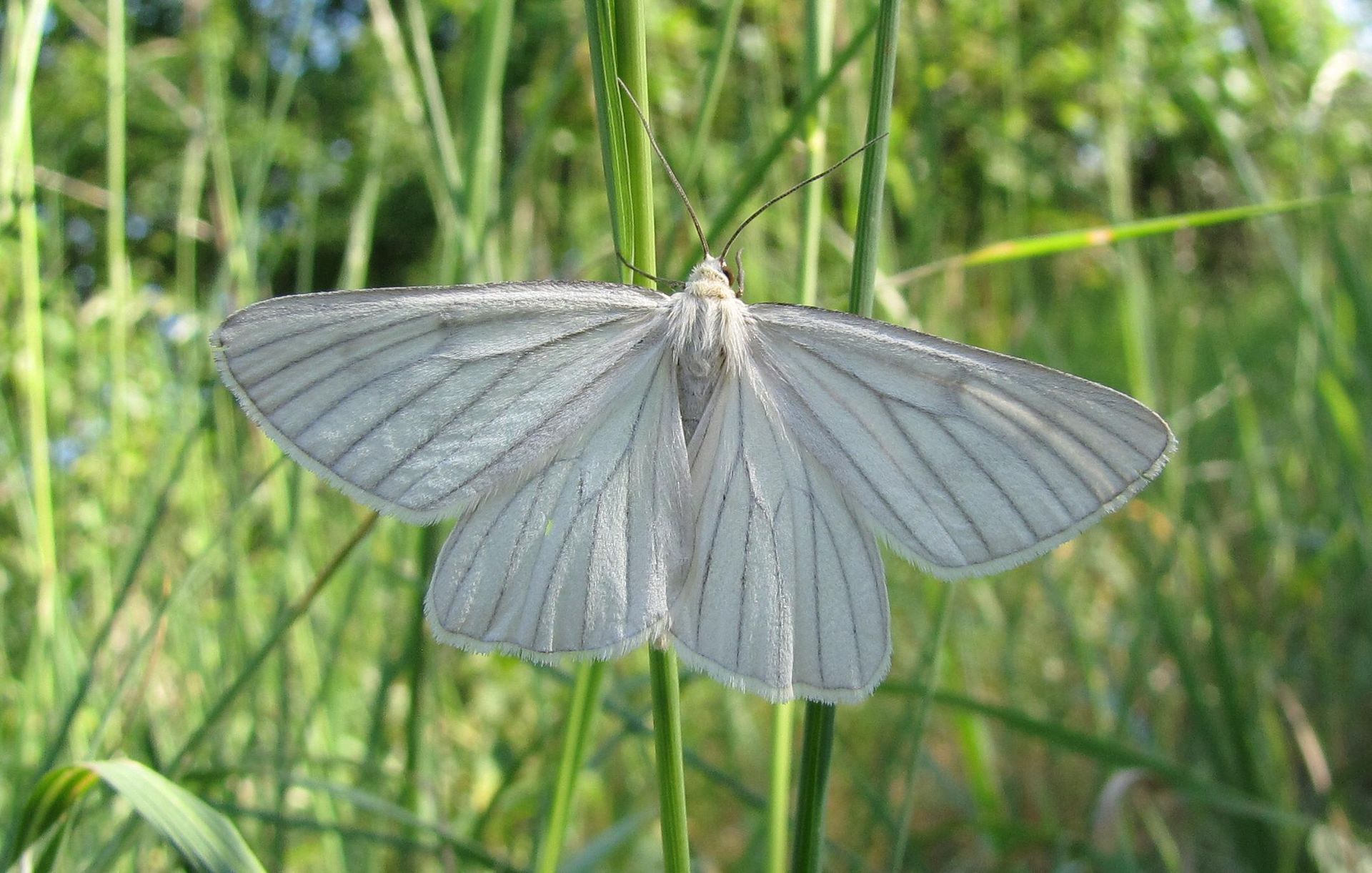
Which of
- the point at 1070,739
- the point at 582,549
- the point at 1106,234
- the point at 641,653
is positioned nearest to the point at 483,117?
the point at 582,549

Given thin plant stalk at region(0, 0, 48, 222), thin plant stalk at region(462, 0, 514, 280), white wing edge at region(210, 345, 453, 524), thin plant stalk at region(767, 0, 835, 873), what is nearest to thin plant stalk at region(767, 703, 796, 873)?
thin plant stalk at region(767, 0, 835, 873)

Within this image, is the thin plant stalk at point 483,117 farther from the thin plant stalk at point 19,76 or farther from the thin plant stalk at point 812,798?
the thin plant stalk at point 812,798

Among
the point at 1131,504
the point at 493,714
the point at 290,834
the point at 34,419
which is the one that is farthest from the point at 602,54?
the point at 493,714

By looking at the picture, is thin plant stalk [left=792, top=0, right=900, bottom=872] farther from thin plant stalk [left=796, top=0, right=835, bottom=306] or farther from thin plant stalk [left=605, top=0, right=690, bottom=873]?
thin plant stalk [left=796, top=0, right=835, bottom=306]

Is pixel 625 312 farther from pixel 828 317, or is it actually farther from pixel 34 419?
pixel 34 419

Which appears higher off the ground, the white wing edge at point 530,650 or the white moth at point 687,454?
the white moth at point 687,454

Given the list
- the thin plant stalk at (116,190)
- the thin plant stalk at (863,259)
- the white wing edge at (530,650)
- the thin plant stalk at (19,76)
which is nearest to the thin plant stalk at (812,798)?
the thin plant stalk at (863,259)

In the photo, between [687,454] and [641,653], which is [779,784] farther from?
[641,653]
